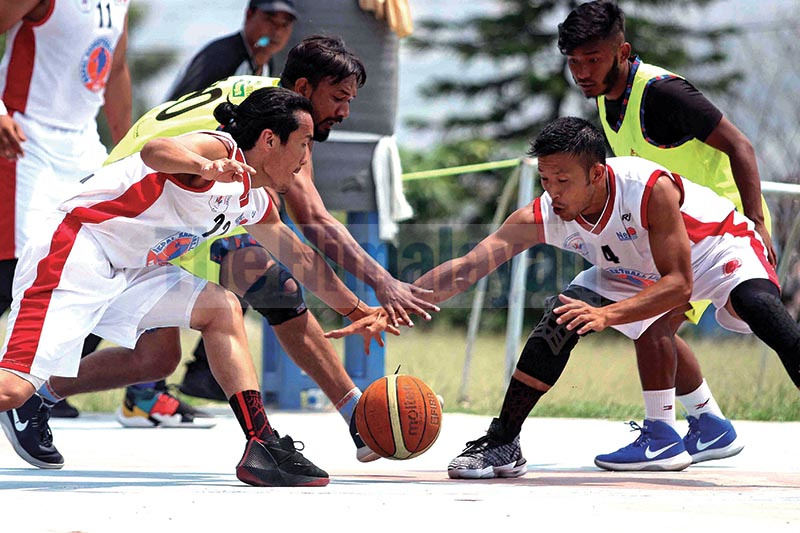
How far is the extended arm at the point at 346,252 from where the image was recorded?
17.8 ft

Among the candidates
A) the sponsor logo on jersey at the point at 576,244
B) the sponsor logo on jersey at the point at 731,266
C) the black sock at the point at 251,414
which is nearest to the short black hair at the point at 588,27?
the sponsor logo on jersey at the point at 576,244

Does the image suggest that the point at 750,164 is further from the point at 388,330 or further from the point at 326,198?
the point at 326,198

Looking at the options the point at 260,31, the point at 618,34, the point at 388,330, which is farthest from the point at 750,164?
the point at 260,31

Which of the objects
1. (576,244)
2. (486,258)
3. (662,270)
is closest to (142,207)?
(486,258)

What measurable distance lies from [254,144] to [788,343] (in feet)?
7.28

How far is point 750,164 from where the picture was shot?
5844 millimetres

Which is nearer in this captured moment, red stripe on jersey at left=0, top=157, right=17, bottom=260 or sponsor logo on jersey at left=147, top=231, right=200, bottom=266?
sponsor logo on jersey at left=147, top=231, right=200, bottom=266

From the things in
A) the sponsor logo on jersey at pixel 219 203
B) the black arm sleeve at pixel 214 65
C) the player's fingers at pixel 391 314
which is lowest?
the player's fingers at pixel 391 314

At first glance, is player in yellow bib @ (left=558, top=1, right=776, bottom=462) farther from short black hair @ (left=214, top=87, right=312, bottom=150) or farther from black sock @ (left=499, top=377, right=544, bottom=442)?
short black hair @ (left=214, top=87, right=312, bottom=150)

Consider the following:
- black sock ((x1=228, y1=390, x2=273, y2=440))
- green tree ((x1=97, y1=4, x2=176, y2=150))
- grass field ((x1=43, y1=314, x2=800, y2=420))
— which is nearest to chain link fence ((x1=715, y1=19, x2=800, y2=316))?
grass field ((x1=43, y1=314, x2=800, y2=420))

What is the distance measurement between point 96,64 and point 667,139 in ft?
9.87

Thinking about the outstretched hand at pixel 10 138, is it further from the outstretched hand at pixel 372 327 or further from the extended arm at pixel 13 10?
the outstretched hand at pixel 372 327

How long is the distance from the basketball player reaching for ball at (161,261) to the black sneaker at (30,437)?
2.40 ft

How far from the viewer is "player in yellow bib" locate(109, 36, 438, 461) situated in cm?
545
